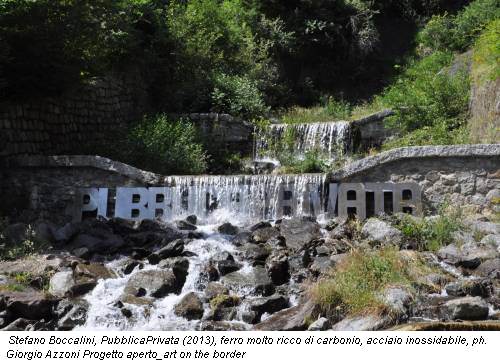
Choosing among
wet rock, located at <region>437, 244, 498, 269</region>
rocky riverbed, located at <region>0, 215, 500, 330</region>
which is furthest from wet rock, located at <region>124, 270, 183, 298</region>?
wet rock, located at <region>437, 244, 498, 269</region>

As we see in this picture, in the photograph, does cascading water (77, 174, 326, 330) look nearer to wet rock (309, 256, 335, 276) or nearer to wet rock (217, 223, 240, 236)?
wet rock (217, 223, 240, 236)

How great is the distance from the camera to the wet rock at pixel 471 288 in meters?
6.02

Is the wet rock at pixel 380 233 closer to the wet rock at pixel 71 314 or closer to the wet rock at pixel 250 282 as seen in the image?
the wet rock at pixel 250 282

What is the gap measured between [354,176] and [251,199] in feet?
5.35

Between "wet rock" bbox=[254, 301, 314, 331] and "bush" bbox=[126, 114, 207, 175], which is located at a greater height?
"bush" bbox=[126, 114, 207, 175]

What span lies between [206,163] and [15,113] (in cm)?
374

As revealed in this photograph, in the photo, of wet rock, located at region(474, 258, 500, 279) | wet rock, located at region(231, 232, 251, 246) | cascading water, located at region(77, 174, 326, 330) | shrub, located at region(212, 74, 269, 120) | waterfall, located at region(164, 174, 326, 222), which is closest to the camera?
wet rock, located at region(474, 258, 500, 279)

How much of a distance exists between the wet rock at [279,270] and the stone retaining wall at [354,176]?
2411mm

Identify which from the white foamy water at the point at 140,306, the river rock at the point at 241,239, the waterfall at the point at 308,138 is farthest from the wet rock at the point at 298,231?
the waterfall at the point at 308,138

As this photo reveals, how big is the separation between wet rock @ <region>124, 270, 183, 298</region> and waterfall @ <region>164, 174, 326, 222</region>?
2.63 metres

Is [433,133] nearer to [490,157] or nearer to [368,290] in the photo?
[490,157]

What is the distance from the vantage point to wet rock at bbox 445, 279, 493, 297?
6.02 m

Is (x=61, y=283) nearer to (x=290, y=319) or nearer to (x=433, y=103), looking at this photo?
(x=290, y=319)

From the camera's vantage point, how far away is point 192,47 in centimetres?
1454
